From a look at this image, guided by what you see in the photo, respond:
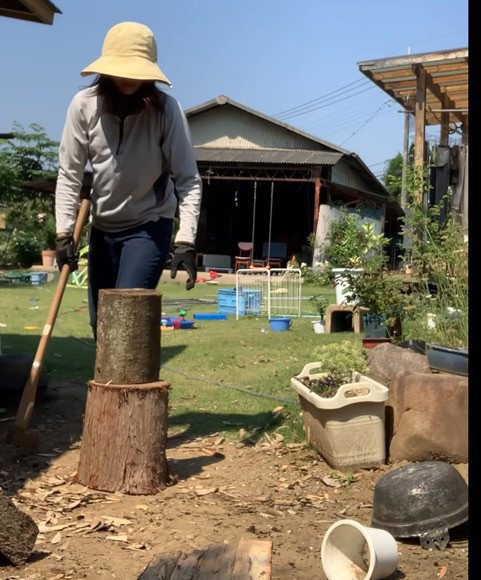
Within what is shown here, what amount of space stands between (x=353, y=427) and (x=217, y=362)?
316cm

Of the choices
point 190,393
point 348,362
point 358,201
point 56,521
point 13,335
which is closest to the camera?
point 56,521

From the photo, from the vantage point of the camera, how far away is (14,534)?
111 inches

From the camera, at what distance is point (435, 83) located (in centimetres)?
1341

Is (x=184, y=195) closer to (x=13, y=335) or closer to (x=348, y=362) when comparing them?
(x=348, y=362)

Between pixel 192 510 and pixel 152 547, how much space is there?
1.61 ft

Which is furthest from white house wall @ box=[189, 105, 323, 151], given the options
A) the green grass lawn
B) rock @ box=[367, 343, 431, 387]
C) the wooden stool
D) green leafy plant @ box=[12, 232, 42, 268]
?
rock @ box=[367, 343, 431, 387]

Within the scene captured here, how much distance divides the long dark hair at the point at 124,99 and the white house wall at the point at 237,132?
83.8 ft

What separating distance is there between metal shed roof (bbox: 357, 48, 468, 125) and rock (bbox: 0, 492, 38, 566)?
31.2 feet

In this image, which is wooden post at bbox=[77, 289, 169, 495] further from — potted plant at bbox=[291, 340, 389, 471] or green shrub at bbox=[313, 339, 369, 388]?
green shrub at bbox=[313, 339, 369, 388]

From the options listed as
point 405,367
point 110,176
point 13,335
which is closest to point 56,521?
point 110,176

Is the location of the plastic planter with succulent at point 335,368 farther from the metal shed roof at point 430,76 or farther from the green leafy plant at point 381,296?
the metal shed roof at point 430,76

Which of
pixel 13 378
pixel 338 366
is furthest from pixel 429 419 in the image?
pixel 13 378

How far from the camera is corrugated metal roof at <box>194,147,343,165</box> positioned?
26578mm

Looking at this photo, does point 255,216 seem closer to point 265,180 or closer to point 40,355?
point 265,180
